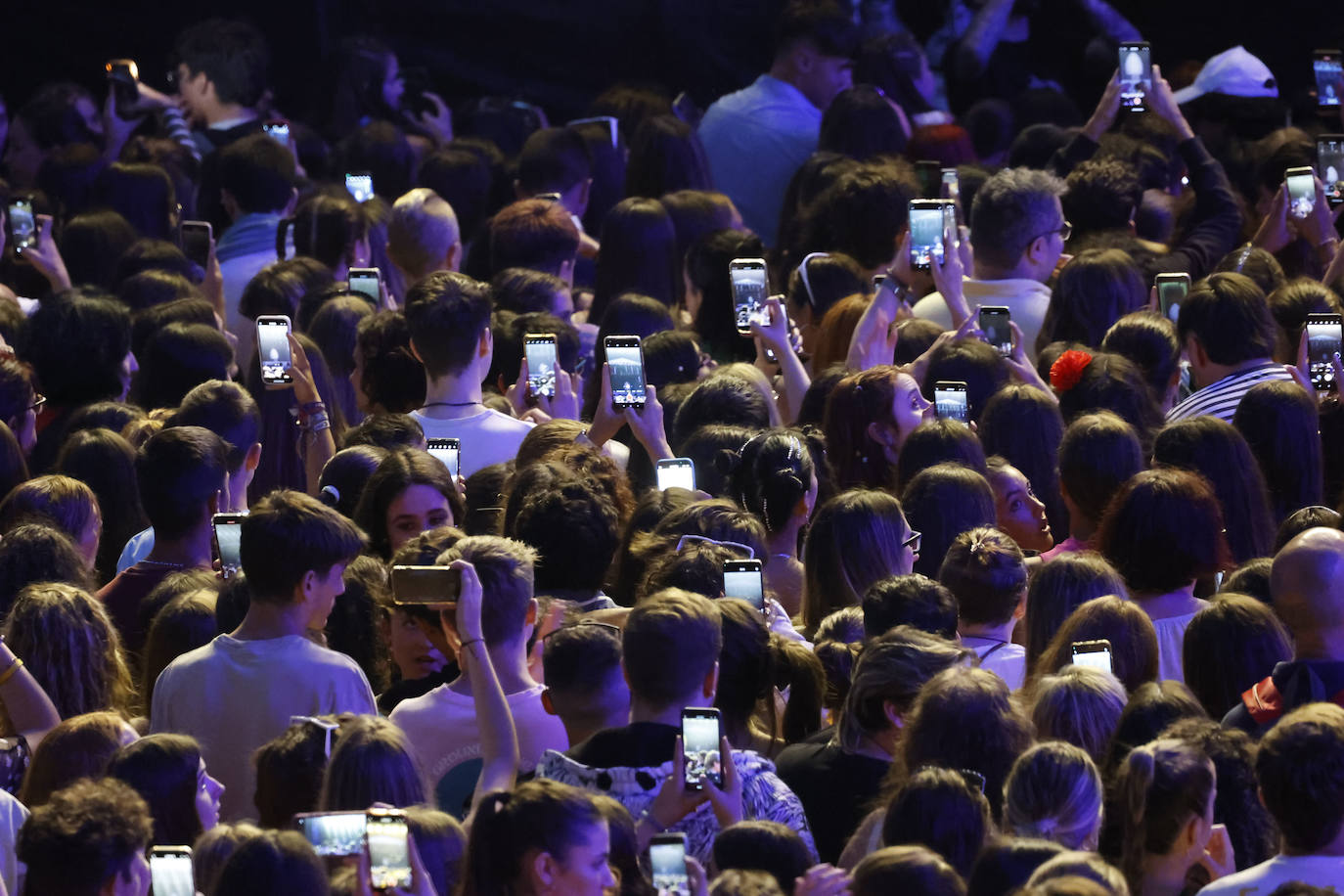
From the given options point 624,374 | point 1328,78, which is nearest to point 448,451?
point 624,374

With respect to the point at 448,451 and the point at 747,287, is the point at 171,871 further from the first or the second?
the point at 747,287

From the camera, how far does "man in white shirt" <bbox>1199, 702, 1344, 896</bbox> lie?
11.9ft

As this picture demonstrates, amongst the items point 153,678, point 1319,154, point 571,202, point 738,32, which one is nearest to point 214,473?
point 153,678

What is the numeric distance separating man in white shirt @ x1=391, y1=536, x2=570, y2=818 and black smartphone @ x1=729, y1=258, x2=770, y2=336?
2618 millimetres

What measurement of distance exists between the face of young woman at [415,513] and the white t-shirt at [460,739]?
918 millimetres

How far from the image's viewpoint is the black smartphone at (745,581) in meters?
4.73

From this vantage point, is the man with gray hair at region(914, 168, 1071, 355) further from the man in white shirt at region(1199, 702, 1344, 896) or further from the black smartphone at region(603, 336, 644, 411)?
the man in white shirt at region(1199, 702, 1344, 896)

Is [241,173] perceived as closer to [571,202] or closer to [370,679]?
[571,202]

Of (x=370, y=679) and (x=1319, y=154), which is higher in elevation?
(x=1319, y=154)

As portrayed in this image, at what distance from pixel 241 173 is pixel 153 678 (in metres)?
3.86

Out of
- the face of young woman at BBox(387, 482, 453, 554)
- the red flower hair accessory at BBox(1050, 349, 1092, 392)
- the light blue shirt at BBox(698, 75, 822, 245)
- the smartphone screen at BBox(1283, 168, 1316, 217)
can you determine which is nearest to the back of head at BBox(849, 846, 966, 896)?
the face of young woman at BBox(387, 482, 453, 554)

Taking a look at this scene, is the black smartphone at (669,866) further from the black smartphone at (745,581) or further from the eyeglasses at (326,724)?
the black smartphone at (745,581)

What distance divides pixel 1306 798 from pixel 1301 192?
4436 mm

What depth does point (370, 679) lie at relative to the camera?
501 centimetres
